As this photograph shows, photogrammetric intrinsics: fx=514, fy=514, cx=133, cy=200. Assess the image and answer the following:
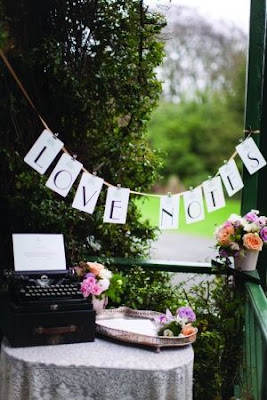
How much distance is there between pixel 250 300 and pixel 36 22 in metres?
1.76

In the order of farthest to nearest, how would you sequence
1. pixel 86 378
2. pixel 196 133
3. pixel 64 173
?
pixel 196 133, pixel 64 173, pixel 86 378

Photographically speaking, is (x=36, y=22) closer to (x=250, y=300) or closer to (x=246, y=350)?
(x=250, y=300)

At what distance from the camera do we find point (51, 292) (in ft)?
6.93

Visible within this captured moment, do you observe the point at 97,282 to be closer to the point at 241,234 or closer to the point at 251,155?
the point at 241,234

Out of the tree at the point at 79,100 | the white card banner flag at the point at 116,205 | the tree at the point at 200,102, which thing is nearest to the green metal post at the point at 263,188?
the tree at the point at 79,100

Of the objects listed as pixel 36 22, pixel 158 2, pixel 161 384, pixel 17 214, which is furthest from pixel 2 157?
pixel 161 384

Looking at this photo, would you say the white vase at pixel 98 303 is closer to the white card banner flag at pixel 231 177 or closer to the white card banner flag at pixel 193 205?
the white card banner flag at pixel 193 205

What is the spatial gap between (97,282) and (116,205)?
49cm

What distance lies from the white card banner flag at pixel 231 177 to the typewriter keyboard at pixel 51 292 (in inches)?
37.8

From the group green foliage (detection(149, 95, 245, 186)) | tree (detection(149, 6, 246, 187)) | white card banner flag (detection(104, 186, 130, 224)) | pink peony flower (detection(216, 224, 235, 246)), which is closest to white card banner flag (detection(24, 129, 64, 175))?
white card banner flag (detection(104, 186, 130, 224))

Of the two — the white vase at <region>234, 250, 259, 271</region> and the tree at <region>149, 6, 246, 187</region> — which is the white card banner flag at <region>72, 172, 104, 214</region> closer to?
the white vase at <region>234, 250, 259, 271</region>

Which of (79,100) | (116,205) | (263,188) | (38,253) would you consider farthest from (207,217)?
(38,253)

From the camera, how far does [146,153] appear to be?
9.64 feet

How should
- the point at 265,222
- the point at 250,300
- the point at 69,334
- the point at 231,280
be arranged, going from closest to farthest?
the point at 69,334 < the point at 250,300 < the point at 265,222 < the point at 231,280
